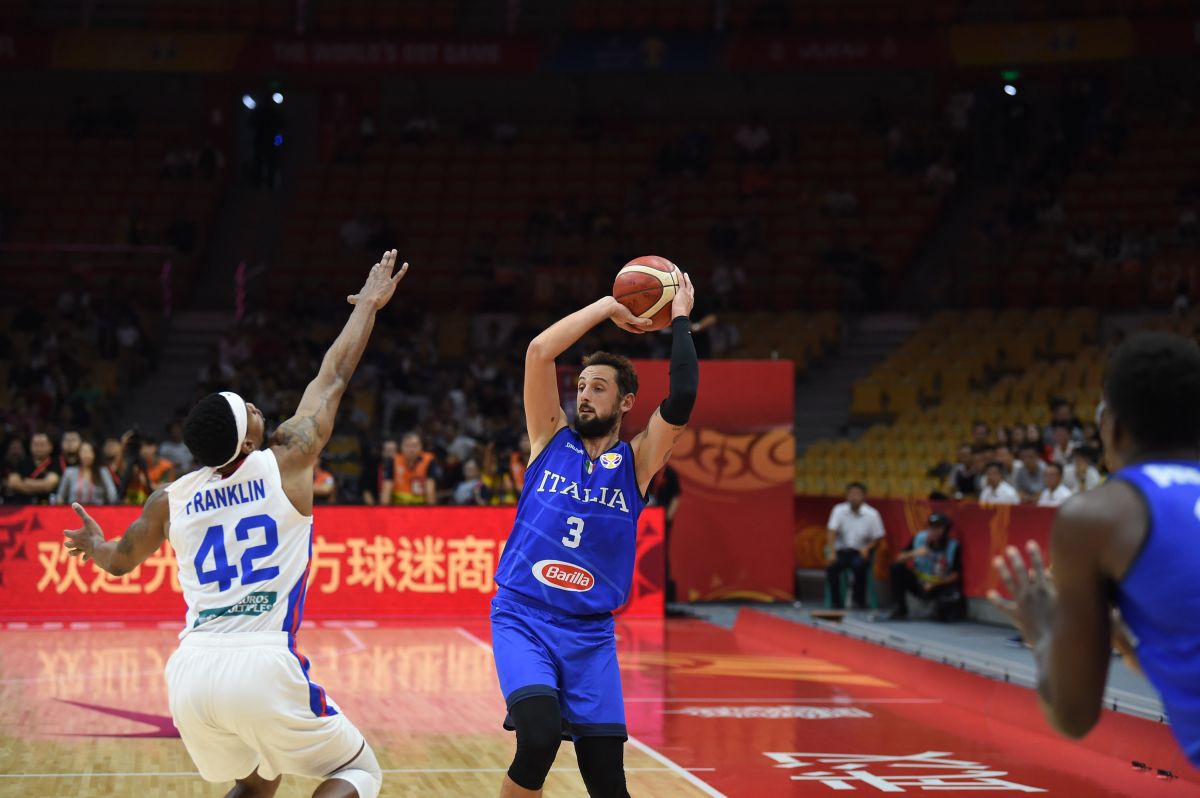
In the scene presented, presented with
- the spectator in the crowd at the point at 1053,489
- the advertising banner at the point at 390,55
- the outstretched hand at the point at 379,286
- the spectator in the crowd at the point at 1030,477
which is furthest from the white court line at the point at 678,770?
the advertising banner at the point at 390,55

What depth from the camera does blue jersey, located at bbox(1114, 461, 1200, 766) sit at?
9.71ft

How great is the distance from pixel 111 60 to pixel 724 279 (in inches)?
451

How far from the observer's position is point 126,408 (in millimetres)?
22750

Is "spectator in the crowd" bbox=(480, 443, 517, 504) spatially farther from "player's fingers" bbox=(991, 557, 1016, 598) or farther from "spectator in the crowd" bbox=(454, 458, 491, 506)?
"player's fingers" bbox=(991, 557, 1016, 598)

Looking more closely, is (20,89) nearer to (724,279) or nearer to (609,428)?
(724,279)

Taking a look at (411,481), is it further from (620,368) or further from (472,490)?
(620,368)

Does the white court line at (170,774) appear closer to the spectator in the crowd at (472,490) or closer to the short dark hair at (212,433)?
the short dark hair at (212,433)

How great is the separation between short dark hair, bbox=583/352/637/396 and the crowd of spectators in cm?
943

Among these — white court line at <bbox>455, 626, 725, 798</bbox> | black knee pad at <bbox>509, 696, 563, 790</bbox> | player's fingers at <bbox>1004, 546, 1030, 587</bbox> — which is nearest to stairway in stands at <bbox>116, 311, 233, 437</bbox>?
white court line at <bbox>455, 626, 725, 798</bbox>

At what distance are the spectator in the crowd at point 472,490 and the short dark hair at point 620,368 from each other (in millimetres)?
11272

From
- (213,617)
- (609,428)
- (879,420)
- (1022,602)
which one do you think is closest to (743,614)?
(879,420)

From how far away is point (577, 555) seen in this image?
215 inches

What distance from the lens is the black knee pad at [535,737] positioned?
16.6 ft

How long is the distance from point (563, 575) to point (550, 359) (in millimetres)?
827
